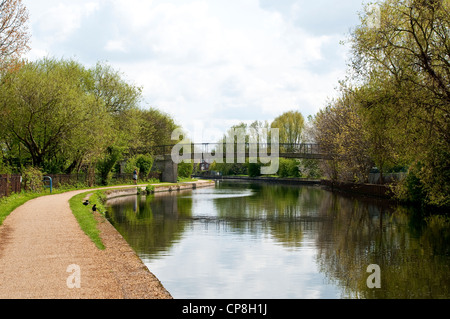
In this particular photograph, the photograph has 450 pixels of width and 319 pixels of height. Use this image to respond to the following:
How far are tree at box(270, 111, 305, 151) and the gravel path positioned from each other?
229 feet

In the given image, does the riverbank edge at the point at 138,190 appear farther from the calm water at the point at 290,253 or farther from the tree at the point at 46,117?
the calm water at the point at 290,253

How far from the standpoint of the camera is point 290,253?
44.2ft

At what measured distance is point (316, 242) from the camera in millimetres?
15320

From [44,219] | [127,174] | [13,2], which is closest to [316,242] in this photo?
[44,219]

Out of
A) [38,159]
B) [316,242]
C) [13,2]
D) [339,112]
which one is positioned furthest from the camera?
[339,112]

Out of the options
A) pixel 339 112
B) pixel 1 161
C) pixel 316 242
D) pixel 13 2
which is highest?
pixel 13 2

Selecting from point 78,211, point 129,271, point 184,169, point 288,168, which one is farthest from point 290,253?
point 288,168

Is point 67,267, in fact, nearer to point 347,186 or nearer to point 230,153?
point 347,186

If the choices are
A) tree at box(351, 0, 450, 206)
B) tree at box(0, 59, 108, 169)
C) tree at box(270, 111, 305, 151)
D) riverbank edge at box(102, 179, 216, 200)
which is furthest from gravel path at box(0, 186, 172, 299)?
tree at box(270, 111, 305, 151)

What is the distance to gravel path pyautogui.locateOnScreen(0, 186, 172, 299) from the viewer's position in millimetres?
7738

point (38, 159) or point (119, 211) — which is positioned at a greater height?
point (38, 159)

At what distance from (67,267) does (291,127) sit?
250ft

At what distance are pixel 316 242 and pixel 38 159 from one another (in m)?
24.9
